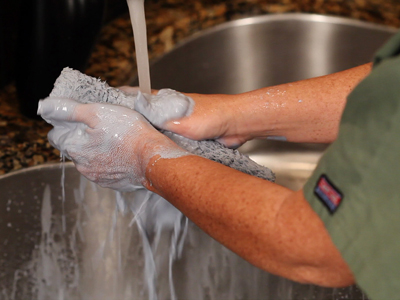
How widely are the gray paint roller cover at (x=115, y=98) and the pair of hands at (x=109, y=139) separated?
2 cm

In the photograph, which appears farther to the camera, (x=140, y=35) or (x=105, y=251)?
(x=105, y=251)

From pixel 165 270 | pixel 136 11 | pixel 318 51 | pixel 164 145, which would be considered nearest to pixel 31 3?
pixel 136 11

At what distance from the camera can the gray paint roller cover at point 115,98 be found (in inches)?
21.1

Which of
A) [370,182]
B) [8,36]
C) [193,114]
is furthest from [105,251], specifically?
[370,182]

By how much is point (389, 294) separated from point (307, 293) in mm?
456

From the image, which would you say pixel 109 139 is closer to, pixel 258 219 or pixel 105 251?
pixel 258 219

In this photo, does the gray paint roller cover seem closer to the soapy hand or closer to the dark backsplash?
the soapy hand

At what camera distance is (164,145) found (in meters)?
0.50

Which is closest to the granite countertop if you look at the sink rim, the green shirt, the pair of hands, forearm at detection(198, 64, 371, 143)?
the sink rim

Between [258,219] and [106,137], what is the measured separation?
0.21 meters

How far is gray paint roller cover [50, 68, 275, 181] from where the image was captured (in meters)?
0.54

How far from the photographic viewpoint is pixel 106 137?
520 millimetres

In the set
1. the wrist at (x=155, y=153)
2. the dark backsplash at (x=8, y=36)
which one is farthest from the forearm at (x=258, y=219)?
the dark backsplash at (x=8, y=36)

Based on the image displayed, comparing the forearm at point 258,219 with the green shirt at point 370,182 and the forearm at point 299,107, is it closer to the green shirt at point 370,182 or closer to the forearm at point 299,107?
the green shirt at point 370,182
